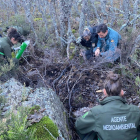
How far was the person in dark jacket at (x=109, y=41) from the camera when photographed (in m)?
3.80

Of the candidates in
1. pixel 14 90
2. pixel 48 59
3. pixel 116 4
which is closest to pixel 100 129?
pixel 14 90

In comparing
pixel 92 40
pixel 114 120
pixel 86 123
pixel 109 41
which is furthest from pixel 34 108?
pixel 92 40

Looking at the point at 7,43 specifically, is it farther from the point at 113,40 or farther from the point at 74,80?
the point at 113,40

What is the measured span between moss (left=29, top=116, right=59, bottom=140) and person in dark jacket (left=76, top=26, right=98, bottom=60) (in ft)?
8.97

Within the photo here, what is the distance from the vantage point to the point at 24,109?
1709 mm

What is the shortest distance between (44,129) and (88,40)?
3309mm

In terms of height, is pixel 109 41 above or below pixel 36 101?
above

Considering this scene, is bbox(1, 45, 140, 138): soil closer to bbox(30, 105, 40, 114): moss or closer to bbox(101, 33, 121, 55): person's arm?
bbox(101, 33, 121, 55): person's arm

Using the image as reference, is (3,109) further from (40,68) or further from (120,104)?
(40,68)

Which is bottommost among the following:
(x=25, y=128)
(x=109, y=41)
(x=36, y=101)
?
(x=36, y=101)

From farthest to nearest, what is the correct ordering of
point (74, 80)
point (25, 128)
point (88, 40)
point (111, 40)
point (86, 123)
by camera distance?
point (88, 40) → point (111, 40) → point (74, 80) → point (86, 123) → point (25, 128)

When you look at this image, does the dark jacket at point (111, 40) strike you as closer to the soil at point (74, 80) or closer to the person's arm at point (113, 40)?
the person's arm at point (113, 40)

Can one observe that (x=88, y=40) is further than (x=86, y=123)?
Yes

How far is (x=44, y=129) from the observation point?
182 centimetres
